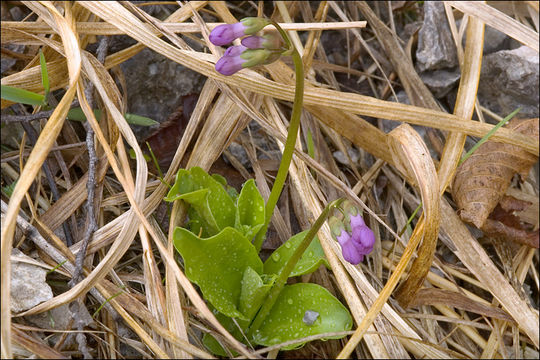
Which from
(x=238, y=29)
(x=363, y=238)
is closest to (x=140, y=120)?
(x=238, y=29)

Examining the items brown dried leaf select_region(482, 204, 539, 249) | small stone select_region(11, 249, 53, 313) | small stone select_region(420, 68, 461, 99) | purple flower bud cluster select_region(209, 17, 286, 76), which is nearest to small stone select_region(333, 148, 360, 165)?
small stone select_region(420, 68, 461, 99)

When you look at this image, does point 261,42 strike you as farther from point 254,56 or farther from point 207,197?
point 207,197

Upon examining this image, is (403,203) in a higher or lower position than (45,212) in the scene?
lower

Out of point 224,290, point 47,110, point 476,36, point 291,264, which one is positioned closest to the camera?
point 291,264

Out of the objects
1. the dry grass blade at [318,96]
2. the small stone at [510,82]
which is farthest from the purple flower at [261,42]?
the small stone at [510,82]

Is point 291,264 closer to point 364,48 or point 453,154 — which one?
point 453,154

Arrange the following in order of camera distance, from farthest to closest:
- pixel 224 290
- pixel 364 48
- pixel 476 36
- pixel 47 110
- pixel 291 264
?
pixel 364 48 → pixel 476 36 → pixel 47 110 → pixel 224 290 → pixel 291 264

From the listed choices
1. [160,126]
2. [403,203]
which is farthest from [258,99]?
[403,203]

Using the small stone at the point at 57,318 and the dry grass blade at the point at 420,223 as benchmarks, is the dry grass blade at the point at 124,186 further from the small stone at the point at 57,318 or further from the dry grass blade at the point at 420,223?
the dry grass blade at the point at 420,223
